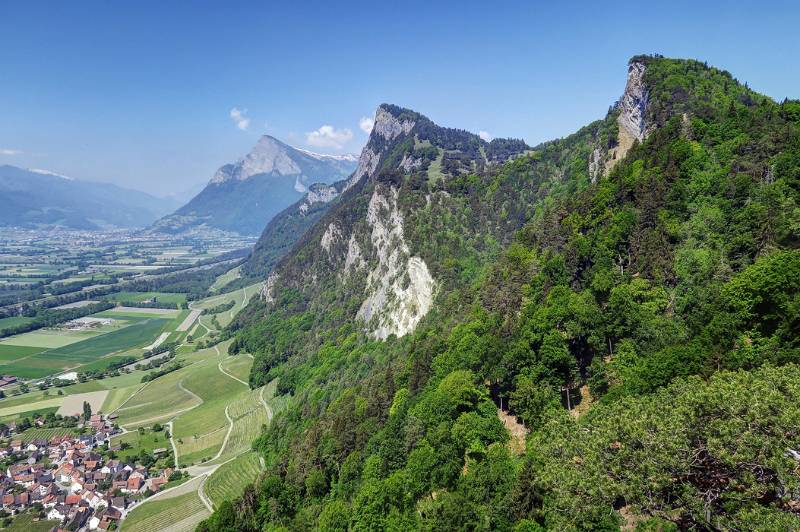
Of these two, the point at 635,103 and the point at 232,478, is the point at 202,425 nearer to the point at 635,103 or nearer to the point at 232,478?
the point at 232,478

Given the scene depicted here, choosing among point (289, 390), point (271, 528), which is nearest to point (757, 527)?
point (271, 528)

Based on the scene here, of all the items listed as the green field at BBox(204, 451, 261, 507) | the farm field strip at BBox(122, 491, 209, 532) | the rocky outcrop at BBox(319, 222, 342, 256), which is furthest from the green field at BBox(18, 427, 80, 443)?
the rocky outcrop at BBox(319, 222, 342, 256)

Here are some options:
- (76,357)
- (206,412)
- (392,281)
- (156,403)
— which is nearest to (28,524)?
(206,412)

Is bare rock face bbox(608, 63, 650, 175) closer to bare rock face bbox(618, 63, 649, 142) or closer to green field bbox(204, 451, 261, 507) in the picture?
bare rock face bbox(618, 63, 649, 142)

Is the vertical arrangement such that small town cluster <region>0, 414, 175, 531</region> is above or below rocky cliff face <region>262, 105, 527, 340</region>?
below

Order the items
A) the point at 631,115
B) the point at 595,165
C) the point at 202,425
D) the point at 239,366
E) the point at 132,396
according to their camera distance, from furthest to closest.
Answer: the point at 239,366 → the point at 132,396 → the point at 202,425 → the point at 595,165 → the point at 631,115

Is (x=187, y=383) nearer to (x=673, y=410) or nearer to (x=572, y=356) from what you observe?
(x=572, y=356)

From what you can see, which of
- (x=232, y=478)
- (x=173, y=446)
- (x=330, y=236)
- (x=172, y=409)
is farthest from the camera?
(x=330, y=236)
